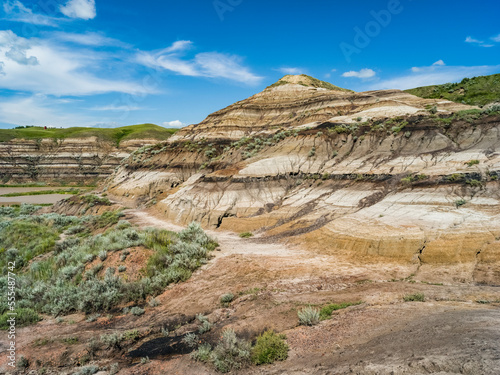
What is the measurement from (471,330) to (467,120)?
784 inches

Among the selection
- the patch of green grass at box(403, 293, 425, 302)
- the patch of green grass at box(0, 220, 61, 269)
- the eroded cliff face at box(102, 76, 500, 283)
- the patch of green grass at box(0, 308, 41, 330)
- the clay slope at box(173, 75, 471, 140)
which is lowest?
the patch of green grass at box(0, 308, 41, 330)

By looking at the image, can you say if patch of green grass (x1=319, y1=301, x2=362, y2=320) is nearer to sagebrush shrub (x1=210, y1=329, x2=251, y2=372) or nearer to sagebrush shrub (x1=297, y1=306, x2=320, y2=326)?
sagebrush shrub (x1=297, y1=306, x2=320, y2=326)

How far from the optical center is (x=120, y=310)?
9766mm

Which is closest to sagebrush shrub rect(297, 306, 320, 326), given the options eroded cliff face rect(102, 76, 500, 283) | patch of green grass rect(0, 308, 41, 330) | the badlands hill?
eroded cliff face rect(102, 76, 500, 283)

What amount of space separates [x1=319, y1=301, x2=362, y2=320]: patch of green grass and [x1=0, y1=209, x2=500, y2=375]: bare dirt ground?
22 centimetres

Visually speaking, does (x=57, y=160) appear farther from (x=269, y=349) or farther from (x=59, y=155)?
(x=269, y=349)

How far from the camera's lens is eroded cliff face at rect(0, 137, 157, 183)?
219 ft

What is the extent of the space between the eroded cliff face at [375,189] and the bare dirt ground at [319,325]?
1533 mm

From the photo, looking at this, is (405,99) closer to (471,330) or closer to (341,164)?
(341,164)

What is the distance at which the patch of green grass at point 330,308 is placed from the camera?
7.13m

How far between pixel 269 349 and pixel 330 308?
7.64 ft

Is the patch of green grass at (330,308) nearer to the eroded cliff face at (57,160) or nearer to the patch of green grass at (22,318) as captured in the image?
the patch of green grass at (22,318)

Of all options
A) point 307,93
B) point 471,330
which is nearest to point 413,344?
point 471,330

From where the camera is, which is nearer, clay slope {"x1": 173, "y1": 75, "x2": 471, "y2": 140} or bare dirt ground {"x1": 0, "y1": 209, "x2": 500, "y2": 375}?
bare dirt ground {"x1": 0, "y1": 209, "x2": 500, "y2": 375}
